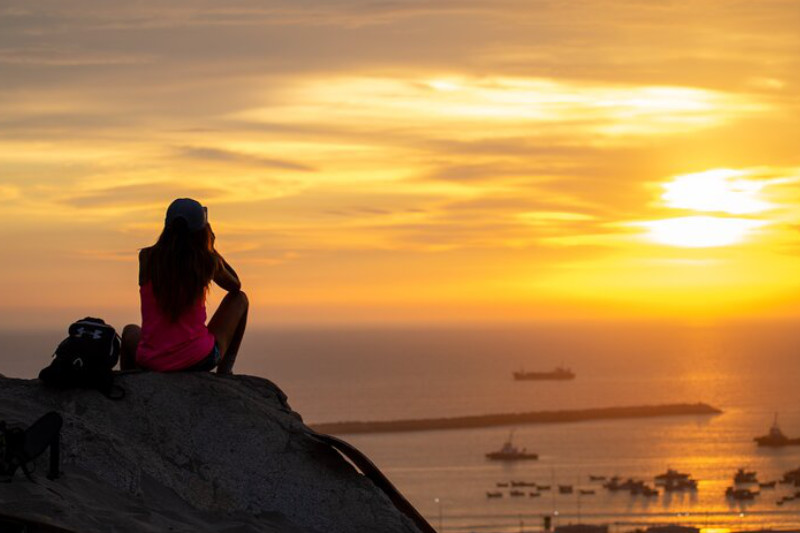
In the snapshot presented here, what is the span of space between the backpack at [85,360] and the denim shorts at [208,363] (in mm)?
455

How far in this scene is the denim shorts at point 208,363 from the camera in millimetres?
5770

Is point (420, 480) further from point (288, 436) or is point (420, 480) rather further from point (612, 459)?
point (288, 436)

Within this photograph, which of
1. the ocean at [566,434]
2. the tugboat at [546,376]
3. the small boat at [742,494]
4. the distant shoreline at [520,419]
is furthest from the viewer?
the tugboat at [546,376]

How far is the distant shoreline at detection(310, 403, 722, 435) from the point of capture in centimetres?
9619

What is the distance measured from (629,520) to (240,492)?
60819 millimetres

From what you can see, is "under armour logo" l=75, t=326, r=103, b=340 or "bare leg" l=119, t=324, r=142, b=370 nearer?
"under armour logo" l=75, t=326, r=103, b=340

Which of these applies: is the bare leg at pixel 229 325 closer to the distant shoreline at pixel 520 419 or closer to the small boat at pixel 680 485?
the small boat at pixel 680 485

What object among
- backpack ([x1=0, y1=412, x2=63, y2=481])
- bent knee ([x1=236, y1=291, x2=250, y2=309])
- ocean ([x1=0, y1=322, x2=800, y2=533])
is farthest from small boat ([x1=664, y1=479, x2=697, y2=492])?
backpack ([x1=0, y1=412, x2=63, y2=481])

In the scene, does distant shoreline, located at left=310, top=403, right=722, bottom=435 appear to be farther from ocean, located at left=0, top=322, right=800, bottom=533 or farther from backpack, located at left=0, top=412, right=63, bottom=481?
backpack, located at left=0, top=412, right=63, bottom=481

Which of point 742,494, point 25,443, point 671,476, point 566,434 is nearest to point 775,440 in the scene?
point 566,434

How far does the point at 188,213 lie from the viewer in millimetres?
5633

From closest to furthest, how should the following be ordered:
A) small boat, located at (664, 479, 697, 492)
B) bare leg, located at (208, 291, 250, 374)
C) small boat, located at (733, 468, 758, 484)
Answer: bare leg, located at (208, 291, 250, 374)
small boat, located at (664, 479, 697, 492)
small boat, located at (733, 468, 758, 484)

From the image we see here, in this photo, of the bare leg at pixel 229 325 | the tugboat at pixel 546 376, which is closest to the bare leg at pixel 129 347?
the bare leg at pixel 229 325

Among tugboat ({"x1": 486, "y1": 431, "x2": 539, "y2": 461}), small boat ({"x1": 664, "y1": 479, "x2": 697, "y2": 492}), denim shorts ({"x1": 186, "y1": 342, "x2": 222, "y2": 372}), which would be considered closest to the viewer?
denim shorts ({"x1": 186, "y1": 342, "x2": 222, "y2": 372})
